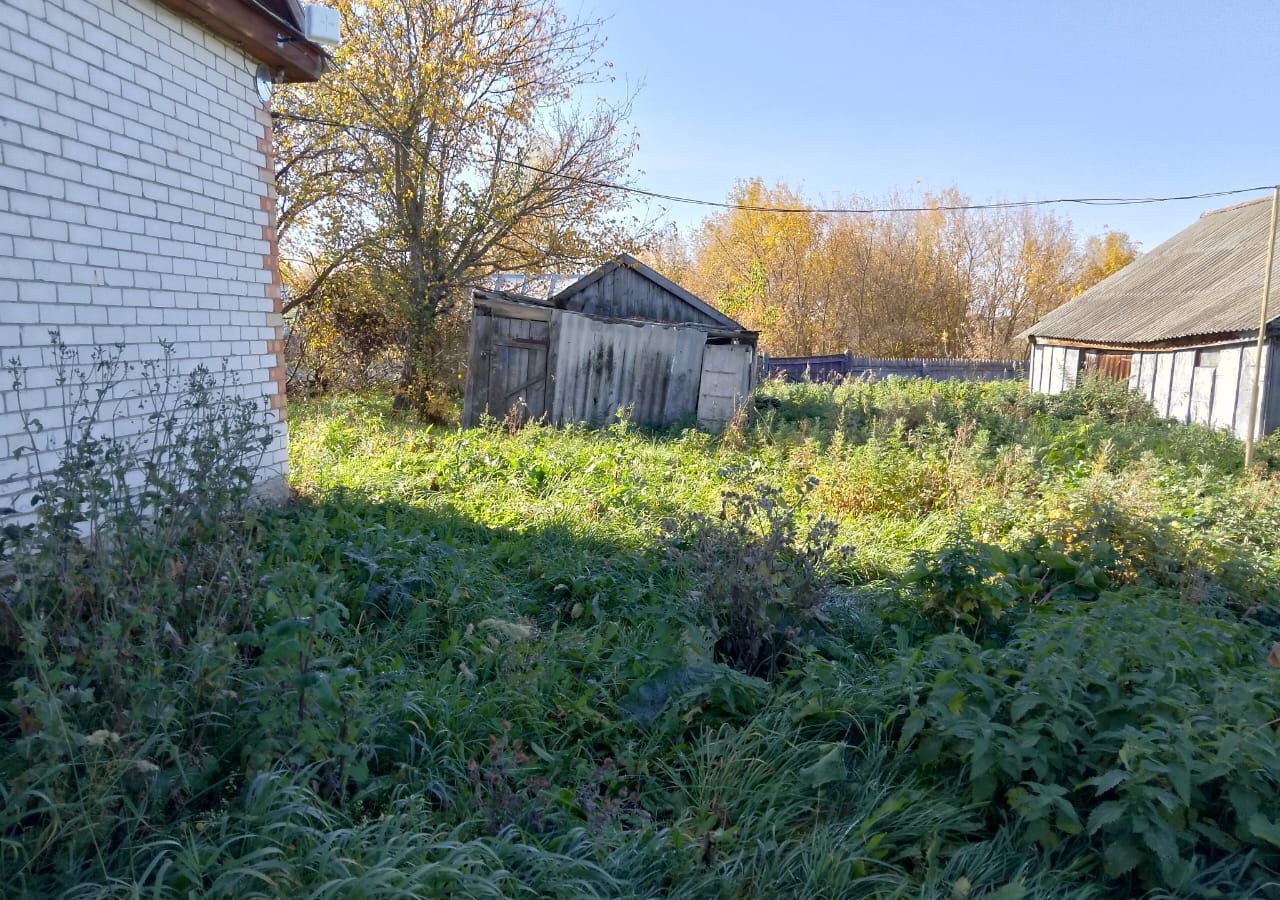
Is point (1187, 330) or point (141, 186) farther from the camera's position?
point (1187, 330)

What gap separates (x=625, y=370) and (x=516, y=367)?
1669 millimetres

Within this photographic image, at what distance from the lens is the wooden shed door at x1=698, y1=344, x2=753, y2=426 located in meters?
12.4

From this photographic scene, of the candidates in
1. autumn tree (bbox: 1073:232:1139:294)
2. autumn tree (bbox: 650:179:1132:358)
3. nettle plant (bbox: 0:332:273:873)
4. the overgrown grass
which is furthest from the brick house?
autumn tree (bbox: 1073:232:1139:294)

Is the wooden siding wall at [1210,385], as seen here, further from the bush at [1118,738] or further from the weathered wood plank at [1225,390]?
the bush at [1118,738]

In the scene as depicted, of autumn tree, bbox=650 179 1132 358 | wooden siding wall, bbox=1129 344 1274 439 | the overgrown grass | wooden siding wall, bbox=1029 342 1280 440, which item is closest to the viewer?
the overgrown grass

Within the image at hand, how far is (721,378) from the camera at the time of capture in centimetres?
1242

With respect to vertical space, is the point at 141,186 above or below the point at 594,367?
above

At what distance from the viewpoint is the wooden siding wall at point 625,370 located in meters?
11.7

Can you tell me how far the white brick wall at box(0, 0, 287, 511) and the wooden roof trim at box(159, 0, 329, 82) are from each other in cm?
10

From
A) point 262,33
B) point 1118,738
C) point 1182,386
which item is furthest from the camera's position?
point 1182,386

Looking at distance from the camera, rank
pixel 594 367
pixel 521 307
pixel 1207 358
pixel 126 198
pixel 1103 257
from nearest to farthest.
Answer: pixel 126 198 < pixel 521 307 < pixel 594 367 < pixel 1207 358 < pixel 1103 257

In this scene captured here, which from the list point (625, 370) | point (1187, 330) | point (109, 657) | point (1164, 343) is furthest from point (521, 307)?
point (1164, 343)

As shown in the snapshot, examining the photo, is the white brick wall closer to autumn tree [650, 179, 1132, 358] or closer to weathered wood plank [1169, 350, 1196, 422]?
weathered wood plank [1169, 350, 1196, 422]

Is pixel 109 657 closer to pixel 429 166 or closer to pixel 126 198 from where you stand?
pixel 126 198
